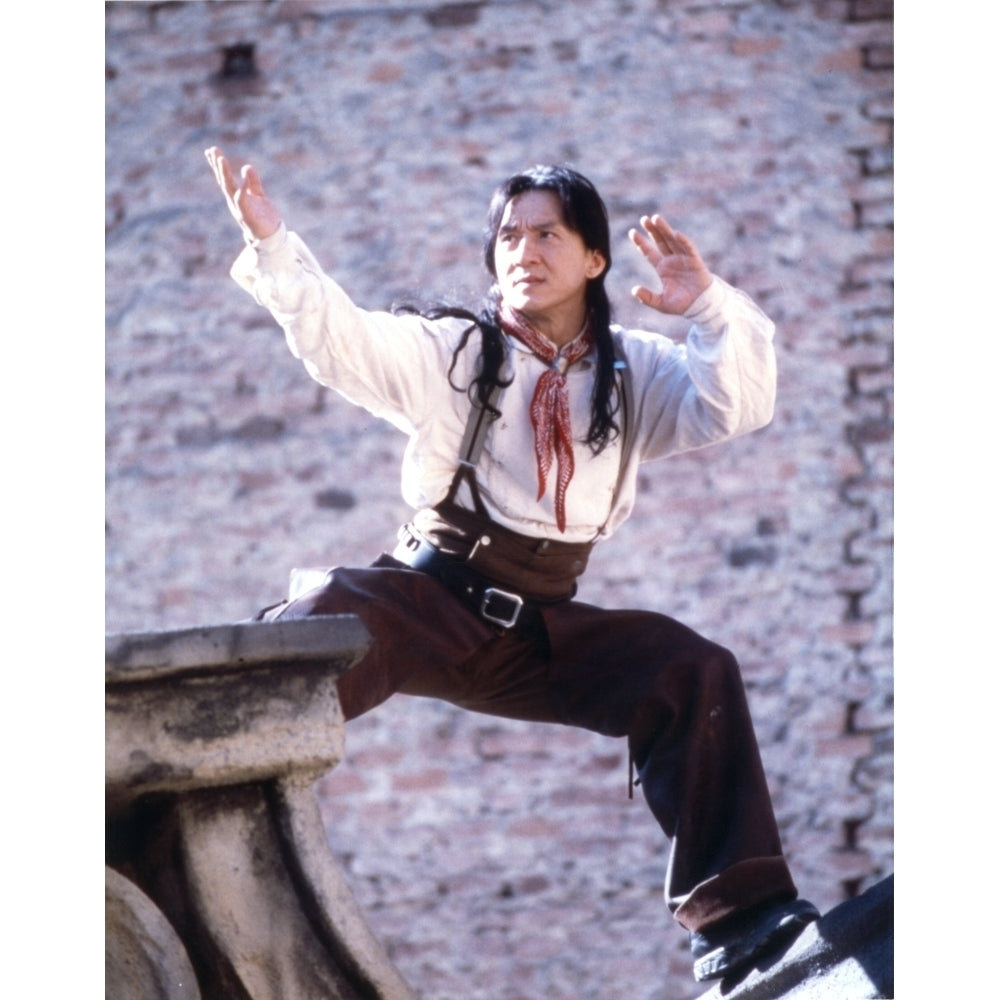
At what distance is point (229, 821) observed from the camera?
8.23ft

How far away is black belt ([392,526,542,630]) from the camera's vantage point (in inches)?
120

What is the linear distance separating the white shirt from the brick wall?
184 centimetres

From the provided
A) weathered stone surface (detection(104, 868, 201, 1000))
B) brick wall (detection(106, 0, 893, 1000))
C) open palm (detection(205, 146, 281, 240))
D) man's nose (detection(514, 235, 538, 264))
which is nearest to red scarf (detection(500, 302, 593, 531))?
man's nose (detection(514, 235, 538, 264))

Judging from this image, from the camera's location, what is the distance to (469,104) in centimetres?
510

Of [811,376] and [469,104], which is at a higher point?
[469,104]

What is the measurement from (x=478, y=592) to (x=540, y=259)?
0.52 meters

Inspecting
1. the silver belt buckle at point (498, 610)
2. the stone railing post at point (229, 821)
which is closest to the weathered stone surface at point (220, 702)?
the stone railing post at point (229, 821)

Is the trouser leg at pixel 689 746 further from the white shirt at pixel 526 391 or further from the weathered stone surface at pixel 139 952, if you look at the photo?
the weathered stone surface at pixel 139 952

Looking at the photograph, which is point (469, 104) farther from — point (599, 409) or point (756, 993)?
point (756, 993)

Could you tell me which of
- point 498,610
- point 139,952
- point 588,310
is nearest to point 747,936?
point 498,610

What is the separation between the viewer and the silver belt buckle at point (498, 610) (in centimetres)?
304

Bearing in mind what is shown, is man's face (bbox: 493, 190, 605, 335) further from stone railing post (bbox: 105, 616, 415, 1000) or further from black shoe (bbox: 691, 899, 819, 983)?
black shoe (bbox: 691, 899, 819, 983)

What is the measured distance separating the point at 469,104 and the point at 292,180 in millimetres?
481

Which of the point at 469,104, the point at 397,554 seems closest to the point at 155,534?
the point at 469,104
